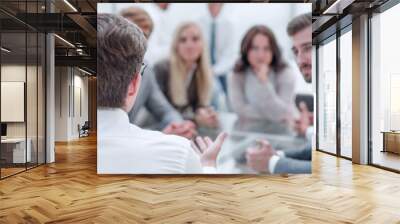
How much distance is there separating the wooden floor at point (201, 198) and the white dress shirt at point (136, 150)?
187mm

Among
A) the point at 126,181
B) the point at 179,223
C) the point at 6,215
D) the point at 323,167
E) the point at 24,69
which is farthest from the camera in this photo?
the point at 323,167

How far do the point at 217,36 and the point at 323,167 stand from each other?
3.38 meters

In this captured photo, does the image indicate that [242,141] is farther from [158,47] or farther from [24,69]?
[24,69]

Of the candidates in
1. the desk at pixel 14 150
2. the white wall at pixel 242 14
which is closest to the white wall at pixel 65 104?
the desk at pixel 14 150

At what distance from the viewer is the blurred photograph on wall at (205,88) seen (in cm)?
576

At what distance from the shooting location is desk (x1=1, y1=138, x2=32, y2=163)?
19.9 feet

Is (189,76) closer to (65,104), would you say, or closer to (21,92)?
(21,92)

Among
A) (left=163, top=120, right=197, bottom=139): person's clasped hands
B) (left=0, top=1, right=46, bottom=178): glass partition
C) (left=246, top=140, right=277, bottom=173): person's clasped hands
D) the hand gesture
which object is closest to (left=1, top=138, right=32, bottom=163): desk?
(left=0, top=1, right=46, bottom=178): glass partition

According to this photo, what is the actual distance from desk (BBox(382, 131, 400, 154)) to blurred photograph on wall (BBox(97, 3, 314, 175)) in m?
2.07

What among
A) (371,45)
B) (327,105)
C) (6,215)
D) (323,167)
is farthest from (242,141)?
(327,105)

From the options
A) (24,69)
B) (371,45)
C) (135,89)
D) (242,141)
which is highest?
(371,45)

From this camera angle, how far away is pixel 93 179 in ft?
19.5

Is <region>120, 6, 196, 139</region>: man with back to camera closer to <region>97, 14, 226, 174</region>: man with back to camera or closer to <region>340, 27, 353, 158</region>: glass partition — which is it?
<region>97, 14, 226, 174</region>: man with back to camera

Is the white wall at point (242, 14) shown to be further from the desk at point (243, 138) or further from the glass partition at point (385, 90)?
the glass partition at point (385, 90)
